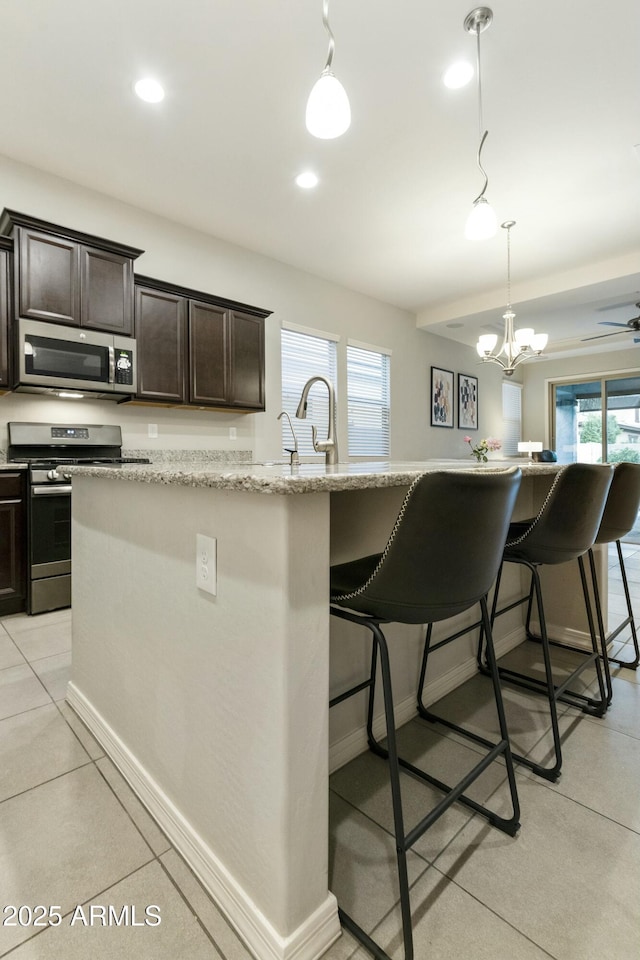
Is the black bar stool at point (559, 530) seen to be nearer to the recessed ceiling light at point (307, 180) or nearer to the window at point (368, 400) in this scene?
the recessed ceiling light at point (307, 180)

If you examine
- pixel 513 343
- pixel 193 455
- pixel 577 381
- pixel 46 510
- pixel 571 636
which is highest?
pixel 577 381

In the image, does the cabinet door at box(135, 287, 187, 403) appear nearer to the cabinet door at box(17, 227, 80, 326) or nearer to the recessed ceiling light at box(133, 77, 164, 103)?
the cabinet door at box(17, 227, 80, 326)

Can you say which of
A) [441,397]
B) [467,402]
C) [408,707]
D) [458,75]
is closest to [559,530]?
[408,707]

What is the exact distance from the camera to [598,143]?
9.72ft

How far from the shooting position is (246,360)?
4098mm

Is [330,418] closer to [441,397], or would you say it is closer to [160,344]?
[160,344]

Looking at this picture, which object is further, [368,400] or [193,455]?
[368,400]

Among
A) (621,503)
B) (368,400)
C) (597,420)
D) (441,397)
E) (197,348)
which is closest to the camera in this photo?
(621,503)

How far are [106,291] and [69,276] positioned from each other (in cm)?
24

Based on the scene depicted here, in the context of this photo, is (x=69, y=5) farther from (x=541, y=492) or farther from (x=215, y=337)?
(x=541, y=492)

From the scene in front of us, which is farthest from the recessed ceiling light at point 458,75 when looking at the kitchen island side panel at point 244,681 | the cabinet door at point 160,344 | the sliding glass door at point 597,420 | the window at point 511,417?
the sliding glass door at point 597,420

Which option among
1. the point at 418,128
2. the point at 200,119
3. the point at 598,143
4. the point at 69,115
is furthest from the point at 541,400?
the point at 69,115

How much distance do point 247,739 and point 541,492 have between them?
2.18m

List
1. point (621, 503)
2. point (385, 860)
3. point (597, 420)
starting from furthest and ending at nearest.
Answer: point (597, 420) → point (621, 503) → point (385, 860)
